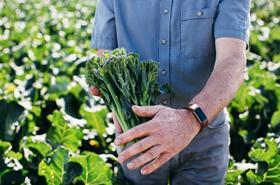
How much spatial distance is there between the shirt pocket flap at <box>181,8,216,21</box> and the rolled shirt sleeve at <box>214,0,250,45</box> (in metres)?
0.04

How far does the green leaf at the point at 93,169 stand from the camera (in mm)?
3699

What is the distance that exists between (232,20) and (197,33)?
0.72 feet

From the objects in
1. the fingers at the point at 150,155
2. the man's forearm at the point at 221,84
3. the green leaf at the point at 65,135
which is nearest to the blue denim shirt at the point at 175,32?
the man's forearm at the point at 221,84

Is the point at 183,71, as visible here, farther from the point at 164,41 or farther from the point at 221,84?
the point at 221,84

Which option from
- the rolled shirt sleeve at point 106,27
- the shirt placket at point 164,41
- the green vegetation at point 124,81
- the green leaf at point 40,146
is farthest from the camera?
the green leaf at point 40,146

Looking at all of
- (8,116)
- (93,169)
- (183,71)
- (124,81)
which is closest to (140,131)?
(124,81)

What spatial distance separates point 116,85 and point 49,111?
260 centimetres

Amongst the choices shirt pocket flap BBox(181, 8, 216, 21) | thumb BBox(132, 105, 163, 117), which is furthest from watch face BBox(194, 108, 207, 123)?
shirt pocket flap BBox(181, 8, 216, 21)

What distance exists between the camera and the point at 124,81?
293cm

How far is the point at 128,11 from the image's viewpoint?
3.27 meters

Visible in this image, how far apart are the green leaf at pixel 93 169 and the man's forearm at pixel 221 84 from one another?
106cm

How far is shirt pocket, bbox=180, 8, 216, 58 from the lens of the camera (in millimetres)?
3096

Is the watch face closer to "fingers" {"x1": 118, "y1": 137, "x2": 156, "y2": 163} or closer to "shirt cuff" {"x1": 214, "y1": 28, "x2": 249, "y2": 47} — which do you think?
"fingers" {"x1": 118, "y1": 137, "x2": 156, "y2": 163}

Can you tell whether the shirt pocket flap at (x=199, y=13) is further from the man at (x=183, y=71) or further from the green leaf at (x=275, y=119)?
the green leaf at (x=275, y=119)
